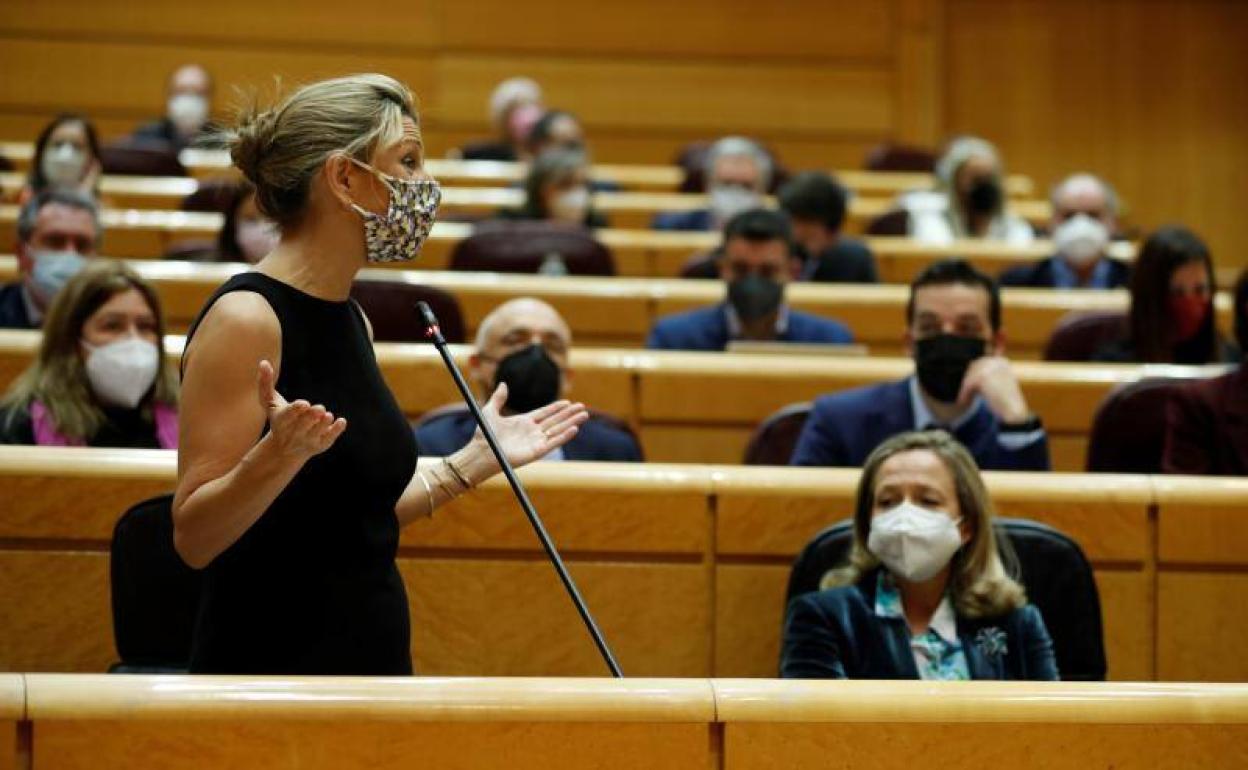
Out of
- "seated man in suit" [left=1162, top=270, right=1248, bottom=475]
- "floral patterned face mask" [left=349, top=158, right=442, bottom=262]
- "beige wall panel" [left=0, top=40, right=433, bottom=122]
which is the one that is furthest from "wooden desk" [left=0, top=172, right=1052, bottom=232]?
"floral patterned face mask" [left=349, top=158, right=442, bottom=262]

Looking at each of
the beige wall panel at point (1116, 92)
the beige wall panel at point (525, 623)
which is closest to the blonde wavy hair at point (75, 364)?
the beige wall panel at point (525, 623)

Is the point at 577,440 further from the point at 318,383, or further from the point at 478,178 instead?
the point at 478,178

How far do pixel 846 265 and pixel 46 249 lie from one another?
197 cm

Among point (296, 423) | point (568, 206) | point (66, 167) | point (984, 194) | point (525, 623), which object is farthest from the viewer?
point (984, 194)

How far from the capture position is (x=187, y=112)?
257 inches

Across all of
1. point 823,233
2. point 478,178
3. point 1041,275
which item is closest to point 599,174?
point 478,178

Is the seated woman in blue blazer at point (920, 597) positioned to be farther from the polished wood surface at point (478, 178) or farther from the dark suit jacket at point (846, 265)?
the polished wood surface at point (478, 178)

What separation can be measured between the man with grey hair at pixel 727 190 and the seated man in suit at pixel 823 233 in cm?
51

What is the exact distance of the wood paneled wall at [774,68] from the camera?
7.32m

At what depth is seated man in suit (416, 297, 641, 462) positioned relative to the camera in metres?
2.71

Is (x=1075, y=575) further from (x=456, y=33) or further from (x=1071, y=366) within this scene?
(x=456, y=33)

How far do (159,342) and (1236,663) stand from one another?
1.57m

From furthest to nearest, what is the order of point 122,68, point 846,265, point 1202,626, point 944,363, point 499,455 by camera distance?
1. point 122,68
2. point 846,265
3. point 944,363
4. point 1202,626
5. point 499,455

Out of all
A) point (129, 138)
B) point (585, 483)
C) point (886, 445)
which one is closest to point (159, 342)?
point (585, 483)
